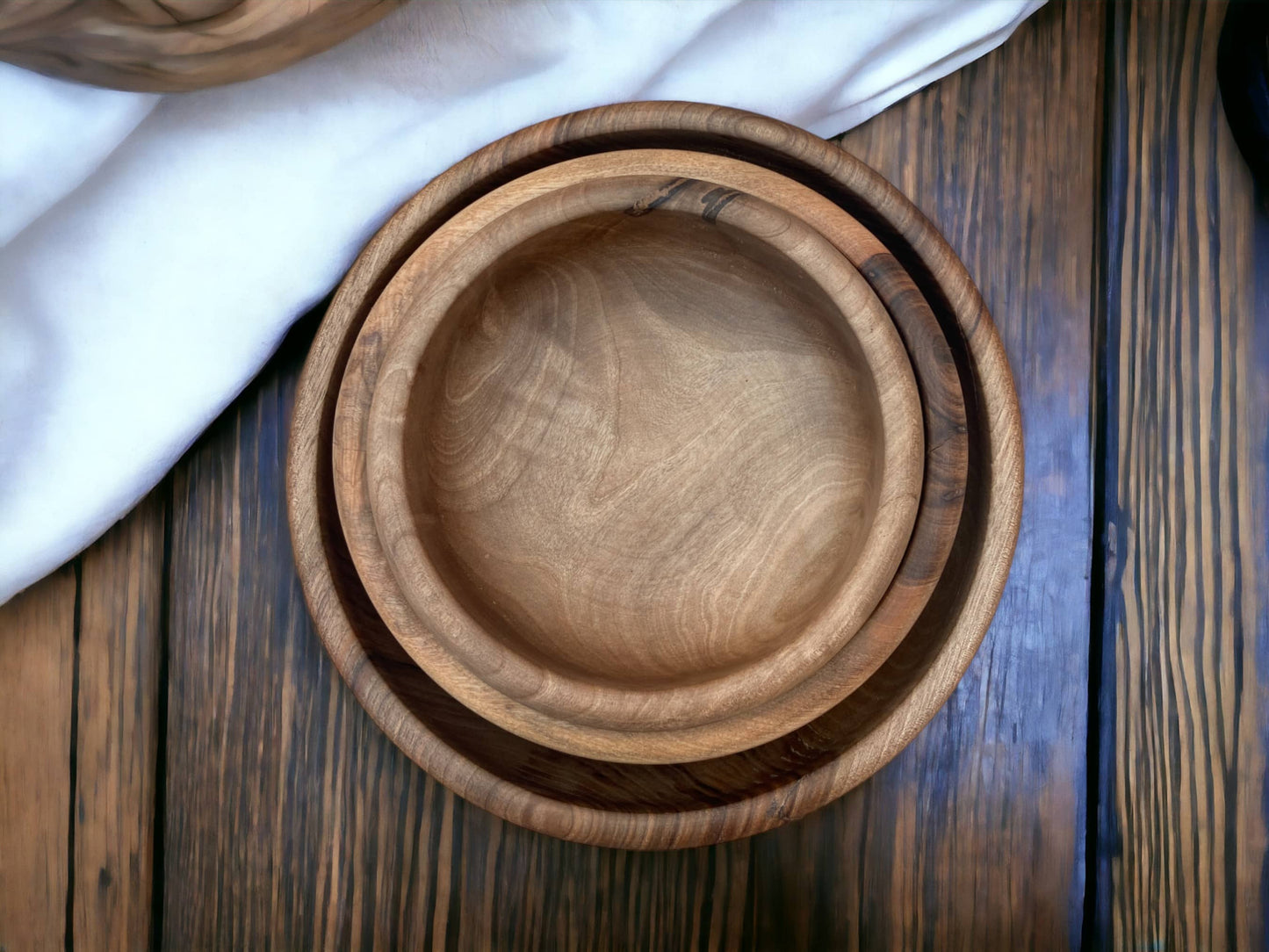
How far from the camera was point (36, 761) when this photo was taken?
394 millimetres

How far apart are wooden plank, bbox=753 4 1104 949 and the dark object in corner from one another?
8cm

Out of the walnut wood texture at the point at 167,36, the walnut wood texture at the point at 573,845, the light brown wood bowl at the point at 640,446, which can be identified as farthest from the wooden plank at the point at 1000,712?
the walnut wood texture at the point at 167,36

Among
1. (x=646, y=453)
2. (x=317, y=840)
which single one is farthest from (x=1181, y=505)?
(x=317, y=840)

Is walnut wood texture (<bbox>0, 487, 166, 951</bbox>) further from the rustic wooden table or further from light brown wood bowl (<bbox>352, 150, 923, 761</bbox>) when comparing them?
light brown wood bowl (<bbox>352, 150, 923, 761</bbox>)

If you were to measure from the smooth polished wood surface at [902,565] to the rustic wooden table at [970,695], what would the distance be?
0.31 feet

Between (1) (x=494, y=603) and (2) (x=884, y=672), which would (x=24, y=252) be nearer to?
(1) (x=494, y=603)

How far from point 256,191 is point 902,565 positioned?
293mm

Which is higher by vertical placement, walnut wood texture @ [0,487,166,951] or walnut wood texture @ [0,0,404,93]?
walnut wood texture @ [0,0,404,93]

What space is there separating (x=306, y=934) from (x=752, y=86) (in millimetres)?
413

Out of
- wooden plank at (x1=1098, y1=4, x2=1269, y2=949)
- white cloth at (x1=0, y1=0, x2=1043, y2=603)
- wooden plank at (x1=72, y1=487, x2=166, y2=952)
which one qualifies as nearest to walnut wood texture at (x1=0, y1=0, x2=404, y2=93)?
white cloth at (x1=0, y1=0, x2=1043, y2=603)

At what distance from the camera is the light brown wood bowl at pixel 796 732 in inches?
12.6

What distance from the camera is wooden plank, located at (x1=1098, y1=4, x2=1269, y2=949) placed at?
0.39 meters

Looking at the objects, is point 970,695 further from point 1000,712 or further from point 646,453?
point 646,453

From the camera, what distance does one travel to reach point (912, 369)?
313mm
